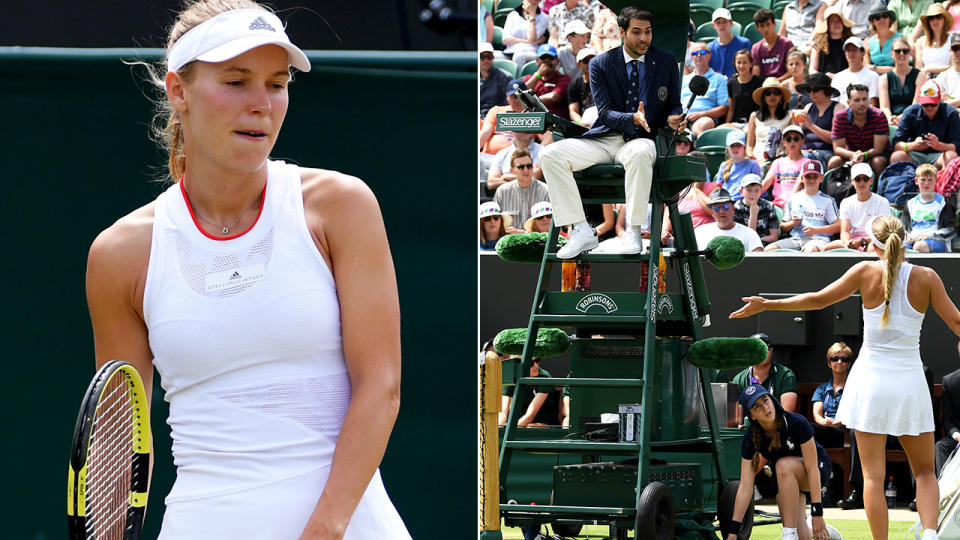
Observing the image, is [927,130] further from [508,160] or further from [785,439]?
[785,439]

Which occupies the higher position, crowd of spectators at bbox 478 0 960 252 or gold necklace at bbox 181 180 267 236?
crowd of spectators at bbox 478 0 960 252

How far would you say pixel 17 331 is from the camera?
3711 mm

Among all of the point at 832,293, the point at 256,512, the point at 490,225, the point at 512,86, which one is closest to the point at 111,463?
the point at 256,512

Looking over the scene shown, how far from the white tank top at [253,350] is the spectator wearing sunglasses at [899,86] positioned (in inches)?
439

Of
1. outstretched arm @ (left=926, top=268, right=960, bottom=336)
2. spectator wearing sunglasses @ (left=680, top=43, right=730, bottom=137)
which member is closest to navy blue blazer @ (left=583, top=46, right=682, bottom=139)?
outstretched arm @ (left=926, top=268, right=960, bottom=336)

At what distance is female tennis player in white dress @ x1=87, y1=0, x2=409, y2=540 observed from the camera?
167cm

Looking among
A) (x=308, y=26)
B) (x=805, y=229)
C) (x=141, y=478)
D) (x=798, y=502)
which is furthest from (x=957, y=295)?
(x=141, y=478)

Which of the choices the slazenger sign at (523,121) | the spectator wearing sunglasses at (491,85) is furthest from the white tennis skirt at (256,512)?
the spectator wearing sunglasses at (491,85)

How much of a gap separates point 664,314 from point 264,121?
5686mm

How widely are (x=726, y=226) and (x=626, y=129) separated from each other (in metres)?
3.44

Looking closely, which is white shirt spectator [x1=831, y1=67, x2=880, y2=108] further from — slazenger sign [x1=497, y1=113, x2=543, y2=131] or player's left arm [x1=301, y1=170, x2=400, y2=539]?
player's left arm [x1=301, y1=170, x2=400, y2=539]

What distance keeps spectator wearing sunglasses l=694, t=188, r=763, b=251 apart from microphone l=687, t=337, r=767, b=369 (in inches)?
128

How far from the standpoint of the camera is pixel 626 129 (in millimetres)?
7090

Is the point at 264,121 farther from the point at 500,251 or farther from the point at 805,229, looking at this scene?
the point at 805,229
